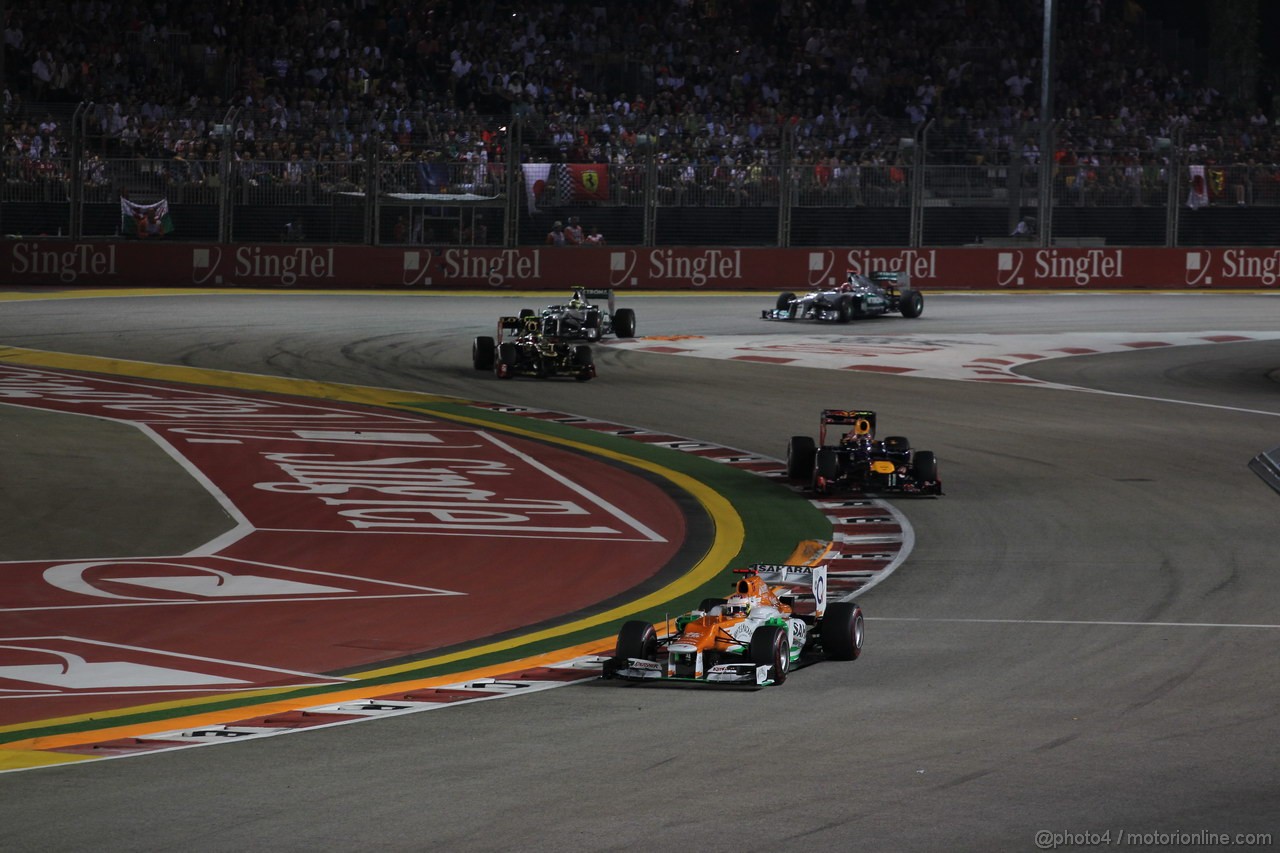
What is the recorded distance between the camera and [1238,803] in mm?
7141

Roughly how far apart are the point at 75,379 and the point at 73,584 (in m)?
12.7

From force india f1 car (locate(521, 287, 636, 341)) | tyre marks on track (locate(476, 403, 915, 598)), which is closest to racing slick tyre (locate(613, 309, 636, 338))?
force india f1 car (locate(521, 287, 636, 341))

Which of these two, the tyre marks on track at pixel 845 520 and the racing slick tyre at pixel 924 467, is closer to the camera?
the tyre marks on track at pixel 845 520

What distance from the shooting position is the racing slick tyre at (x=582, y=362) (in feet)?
81.9

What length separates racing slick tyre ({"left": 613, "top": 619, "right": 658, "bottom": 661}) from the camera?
9945mm

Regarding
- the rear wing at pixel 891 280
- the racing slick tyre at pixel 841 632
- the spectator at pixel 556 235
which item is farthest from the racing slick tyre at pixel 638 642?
the spectator at pixel 556 235

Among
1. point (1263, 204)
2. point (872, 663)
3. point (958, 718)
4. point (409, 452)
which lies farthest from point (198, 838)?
point (1263, 204)

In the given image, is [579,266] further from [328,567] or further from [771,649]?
[771,649]

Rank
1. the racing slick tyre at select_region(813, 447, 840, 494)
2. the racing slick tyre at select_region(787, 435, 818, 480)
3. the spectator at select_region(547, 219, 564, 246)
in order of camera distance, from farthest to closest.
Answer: the spectator at select_region(547, 219, 564, 246) < the racing slick tyre at select_region(787, 435, 818, 480) < the racing slick tyre at select_region(813, 447, 840, 494)

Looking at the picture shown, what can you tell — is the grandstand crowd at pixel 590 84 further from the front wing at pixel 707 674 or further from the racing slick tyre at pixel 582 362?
the front wing at pixel 707 674

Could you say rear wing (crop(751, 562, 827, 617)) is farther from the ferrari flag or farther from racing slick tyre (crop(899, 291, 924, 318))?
the ferrari flag

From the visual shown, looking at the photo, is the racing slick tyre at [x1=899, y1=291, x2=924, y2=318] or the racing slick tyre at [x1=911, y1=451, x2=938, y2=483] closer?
the racing slick tyre at [x1=911, y1=451, x2=938, y2=483]

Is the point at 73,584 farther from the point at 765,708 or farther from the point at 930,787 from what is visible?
the point at 930,787

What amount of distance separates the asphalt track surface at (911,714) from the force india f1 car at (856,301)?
10.9 meters
